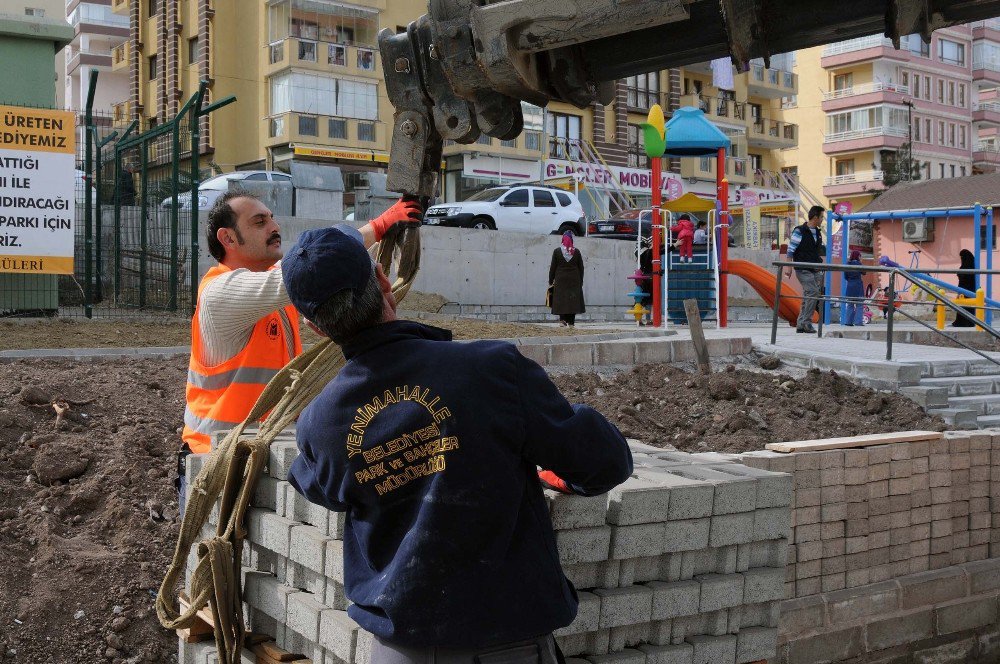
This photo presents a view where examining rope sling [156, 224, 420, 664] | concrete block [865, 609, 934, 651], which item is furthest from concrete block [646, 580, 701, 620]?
concrete block [865, 609, 934, 651]

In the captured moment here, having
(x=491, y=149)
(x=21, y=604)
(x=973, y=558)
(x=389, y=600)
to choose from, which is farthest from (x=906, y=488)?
(x=491, y=149)

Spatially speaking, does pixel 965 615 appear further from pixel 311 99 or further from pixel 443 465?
pixel 311 99

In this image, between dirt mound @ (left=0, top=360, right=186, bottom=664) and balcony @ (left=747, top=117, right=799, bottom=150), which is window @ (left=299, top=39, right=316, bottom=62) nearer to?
balcony @ (left=747, top=117, right=799, bottom=150)

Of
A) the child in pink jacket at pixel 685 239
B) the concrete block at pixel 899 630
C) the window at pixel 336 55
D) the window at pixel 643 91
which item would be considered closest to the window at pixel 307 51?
the window at pixel 336 55

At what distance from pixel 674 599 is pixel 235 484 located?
64.4 inches

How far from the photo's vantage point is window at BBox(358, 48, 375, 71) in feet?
131

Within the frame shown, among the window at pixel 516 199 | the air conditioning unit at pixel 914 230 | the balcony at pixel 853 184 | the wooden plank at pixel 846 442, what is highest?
the balcony at pixel 853 184

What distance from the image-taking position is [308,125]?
38469mm

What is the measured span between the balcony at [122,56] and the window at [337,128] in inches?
520

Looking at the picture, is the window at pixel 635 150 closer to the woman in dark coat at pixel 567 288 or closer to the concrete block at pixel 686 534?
the woman in dark coat at pixel 567 288

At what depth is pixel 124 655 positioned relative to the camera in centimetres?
514

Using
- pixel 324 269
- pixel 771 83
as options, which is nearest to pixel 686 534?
pixel 324 269

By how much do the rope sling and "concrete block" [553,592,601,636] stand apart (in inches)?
48.9

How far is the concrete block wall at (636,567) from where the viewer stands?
10.4 feet
